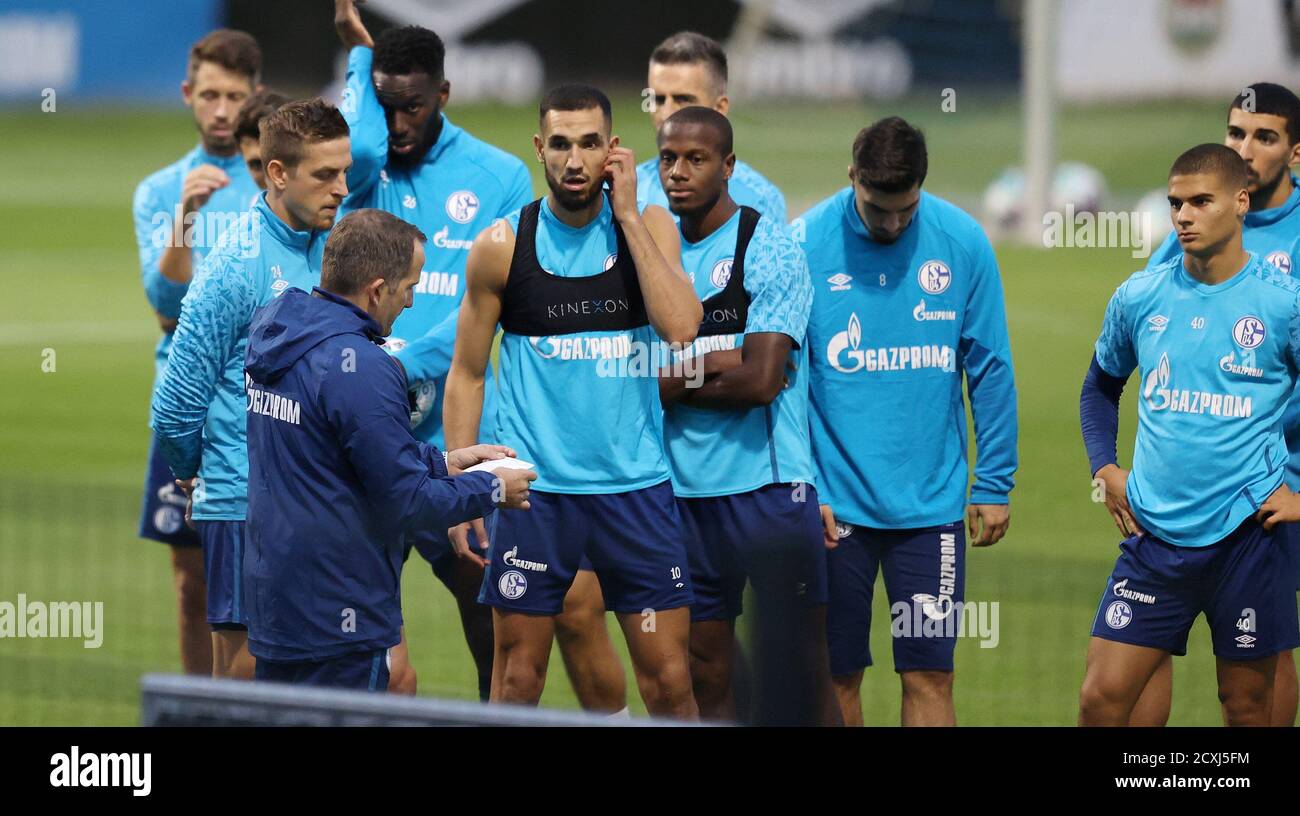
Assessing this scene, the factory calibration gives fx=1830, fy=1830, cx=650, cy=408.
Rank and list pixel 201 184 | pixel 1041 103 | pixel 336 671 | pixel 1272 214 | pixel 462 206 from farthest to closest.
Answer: pixel 1041 103 → pixel 201 184 → pixel 462 206 → pixel 1272 214 → pixel 336 671

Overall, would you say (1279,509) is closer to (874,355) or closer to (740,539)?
(874,355)

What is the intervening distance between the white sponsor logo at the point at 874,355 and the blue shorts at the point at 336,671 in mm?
2218

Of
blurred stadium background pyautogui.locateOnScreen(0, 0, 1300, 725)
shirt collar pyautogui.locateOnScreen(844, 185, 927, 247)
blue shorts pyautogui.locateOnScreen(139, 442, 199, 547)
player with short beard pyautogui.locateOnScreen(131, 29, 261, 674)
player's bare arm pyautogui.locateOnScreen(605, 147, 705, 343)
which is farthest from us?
blurred stadium background pyautogui.locateOnScreen(0, 0, 1300, 725)

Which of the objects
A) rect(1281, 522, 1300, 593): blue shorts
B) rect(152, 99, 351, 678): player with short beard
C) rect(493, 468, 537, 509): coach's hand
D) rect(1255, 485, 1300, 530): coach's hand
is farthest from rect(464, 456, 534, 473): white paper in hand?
rect(1281, 522, 1300, 593): blue shorts

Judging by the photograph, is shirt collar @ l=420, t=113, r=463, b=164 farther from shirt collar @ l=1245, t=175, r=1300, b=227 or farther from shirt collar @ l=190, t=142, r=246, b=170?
shirt collar @ l=1245, t=175, r=1300, b=227

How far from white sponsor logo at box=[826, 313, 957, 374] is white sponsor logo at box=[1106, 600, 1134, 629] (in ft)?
3.49

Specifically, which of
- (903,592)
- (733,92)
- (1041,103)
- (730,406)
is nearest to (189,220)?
(730,406)

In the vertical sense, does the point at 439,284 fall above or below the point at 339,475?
above

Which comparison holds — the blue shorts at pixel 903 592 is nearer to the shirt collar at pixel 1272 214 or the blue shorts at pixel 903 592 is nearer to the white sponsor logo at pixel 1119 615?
the white sponsor logo at pixel 1119 615

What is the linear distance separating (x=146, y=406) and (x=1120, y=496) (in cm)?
1298

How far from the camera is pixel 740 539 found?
652 cm

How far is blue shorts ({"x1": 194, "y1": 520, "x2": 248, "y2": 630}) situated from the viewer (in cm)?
654
